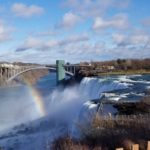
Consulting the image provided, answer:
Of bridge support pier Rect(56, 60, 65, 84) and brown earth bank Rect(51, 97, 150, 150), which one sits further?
bridge support pier Rect(56, 60, 65, 84)

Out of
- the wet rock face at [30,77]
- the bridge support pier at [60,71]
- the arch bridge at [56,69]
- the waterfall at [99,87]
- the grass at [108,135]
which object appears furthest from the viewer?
the wet rock face at [30,77]

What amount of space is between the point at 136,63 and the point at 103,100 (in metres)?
35.0

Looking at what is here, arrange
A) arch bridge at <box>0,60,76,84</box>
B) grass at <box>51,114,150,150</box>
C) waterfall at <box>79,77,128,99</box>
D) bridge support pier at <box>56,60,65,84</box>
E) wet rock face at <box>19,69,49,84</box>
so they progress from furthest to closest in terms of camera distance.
Answer: wet rock face at <box>19,69,49,84</box> → bridge support pier at <box>56,60,65,84</box> → arch bridge at <box>0,60,76,84</box> → waterfall at <box>79,77,128,99</box> → grass at <box>51,114,150,150</box>

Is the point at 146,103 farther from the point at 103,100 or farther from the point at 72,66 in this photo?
the point at 72,66

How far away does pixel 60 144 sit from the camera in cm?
872

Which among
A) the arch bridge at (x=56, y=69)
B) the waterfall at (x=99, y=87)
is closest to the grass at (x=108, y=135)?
the waterfall at (x=99, y=87)

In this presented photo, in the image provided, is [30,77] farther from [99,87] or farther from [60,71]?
[99,87]

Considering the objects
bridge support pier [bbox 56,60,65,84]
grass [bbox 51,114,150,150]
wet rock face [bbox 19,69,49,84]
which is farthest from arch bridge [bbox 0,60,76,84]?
grass [bbox 51,114,150,150]

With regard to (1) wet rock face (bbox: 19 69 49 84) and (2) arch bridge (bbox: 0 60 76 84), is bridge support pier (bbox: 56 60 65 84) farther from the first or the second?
(1) wet rock face (bbox: 19 69 49 84)

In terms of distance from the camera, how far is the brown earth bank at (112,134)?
7.56 meters

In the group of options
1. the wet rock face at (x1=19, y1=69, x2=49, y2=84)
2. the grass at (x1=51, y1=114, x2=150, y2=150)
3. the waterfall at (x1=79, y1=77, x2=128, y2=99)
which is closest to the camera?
the grass at (x1=51, y1=114, x2=150, y2=150)

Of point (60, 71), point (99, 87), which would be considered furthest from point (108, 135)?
point (60, 71)

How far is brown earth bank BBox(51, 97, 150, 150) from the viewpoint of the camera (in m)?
7.56

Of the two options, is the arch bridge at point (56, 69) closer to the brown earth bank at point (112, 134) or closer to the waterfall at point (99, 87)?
the waterfall at point (99, 87)
